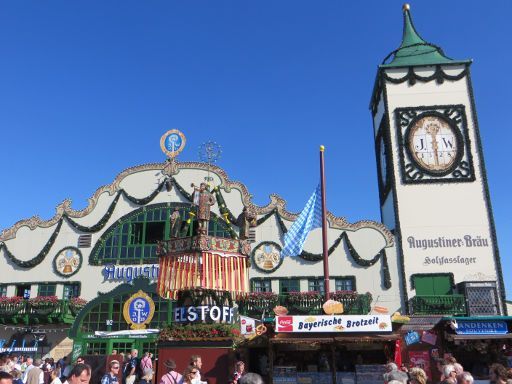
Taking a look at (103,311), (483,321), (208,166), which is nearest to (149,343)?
(103,311)

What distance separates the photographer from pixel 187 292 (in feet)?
60.4

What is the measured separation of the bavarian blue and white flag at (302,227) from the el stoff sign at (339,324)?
4084 millimetres

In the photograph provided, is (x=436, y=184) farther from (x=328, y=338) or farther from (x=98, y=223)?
(x=98, y=223)

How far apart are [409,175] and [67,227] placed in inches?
821

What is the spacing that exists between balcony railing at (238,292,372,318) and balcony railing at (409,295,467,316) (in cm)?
239

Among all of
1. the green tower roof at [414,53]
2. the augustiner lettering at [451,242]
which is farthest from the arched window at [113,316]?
the green tower roof at [414,53]

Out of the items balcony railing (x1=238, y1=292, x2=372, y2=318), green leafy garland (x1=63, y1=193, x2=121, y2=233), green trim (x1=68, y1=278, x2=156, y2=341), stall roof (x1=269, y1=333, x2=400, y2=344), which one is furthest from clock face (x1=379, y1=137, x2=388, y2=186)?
stall roof (x1=269, y1=333, x2=400, y2=344)

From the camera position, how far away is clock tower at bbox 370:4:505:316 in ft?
90.1

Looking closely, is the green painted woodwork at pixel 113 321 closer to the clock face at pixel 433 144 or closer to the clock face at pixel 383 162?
the clock face at pixel 383 162

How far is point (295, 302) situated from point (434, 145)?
1265 cm

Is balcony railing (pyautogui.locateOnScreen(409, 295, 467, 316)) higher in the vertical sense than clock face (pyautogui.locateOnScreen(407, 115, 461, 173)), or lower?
lower

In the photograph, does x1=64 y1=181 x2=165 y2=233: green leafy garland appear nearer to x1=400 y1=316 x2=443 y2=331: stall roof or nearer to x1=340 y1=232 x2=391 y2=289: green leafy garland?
x1=340 y1=232 x2=391 y2=289: green leafy garland

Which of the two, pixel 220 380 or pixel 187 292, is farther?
pixel 187 292

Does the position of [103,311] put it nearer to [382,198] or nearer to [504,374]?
[382,198]
